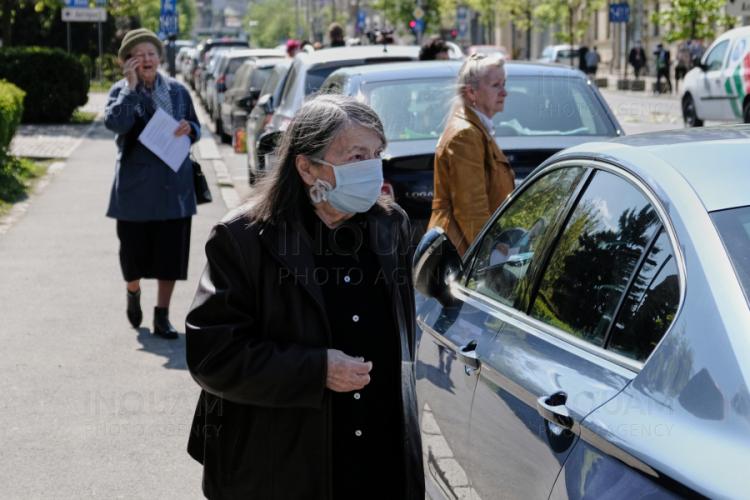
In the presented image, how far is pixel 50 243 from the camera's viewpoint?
1241cm

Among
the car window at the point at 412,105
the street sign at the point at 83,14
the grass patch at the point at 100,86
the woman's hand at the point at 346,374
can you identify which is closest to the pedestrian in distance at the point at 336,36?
the car window at the point at 412,105

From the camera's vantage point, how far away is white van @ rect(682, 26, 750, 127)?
2410cm

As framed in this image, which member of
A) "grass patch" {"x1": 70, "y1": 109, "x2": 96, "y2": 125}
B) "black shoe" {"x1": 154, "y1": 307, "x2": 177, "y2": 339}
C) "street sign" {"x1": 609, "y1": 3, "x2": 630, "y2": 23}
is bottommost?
"black shoe" {"x1": 154, "y1": 307, "x2": 177, "y2": 339}

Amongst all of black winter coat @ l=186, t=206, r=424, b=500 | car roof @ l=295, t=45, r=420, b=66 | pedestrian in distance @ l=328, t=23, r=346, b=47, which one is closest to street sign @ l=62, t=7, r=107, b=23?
pedestrian in distance @ l=328, t=23, r=346, b=47

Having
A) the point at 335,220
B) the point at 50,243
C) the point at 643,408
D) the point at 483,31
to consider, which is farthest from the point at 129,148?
the point at 483,31

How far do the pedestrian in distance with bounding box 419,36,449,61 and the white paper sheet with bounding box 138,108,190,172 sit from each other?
501 centimetres

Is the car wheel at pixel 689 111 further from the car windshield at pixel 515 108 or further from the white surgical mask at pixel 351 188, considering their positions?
the white surgical mask at pixel 351 188

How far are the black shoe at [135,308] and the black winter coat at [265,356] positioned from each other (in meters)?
5.55

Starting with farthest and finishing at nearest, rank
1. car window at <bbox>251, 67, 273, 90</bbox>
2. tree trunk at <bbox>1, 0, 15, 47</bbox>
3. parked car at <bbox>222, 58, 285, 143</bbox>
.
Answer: tree trunk at <bbox>1, 0, 15, 47</bbox> < car window at <bbox>251, 67, 273, 90</bbox> < parked car at <bbox>222, 58, 285, 143</bbox>

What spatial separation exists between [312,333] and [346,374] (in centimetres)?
15

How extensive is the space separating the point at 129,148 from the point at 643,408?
6.19 m

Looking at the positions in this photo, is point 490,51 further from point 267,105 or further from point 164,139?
point 164,139

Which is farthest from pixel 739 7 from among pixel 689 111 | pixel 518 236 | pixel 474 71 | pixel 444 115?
pixel 518 236

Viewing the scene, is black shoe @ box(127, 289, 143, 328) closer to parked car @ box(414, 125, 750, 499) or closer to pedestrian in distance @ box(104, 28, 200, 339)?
pedestrian in distance @ box(104, 28, 200, 339)
